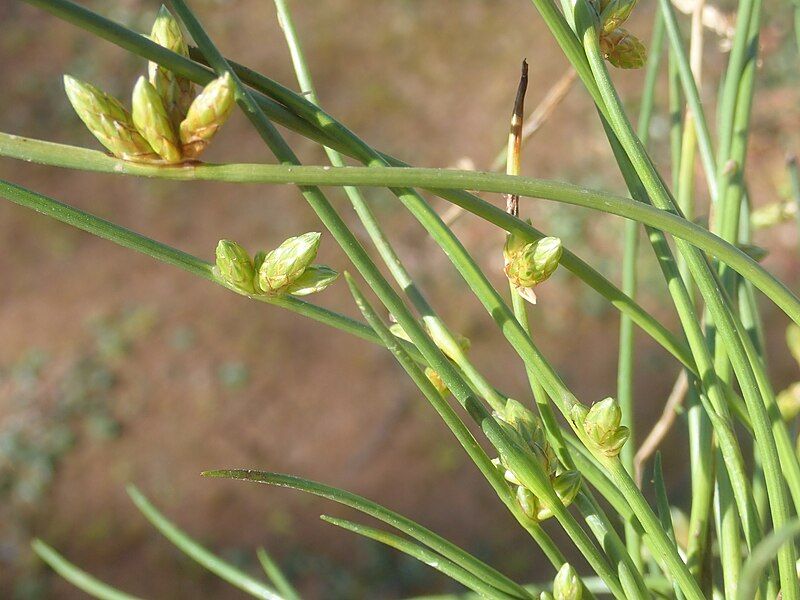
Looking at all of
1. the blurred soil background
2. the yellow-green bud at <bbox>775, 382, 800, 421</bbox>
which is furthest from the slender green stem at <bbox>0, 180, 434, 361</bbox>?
the blurred soil background

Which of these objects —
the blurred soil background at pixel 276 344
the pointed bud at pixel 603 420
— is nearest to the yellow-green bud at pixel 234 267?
the pointed bud at pixel 603 420

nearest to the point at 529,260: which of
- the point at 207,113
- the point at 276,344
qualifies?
the point at 207,113

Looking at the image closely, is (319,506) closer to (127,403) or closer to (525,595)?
(127,403)

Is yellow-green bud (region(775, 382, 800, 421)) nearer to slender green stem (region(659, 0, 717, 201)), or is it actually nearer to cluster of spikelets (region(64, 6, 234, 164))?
slender green stem (region(659, 0, 717, 201))

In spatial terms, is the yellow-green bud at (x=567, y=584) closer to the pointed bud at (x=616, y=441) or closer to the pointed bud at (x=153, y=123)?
the pointed bud at (x=616, y=441)

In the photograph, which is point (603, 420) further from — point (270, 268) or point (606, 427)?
point (270, 268)
